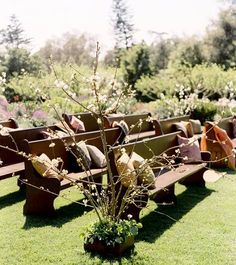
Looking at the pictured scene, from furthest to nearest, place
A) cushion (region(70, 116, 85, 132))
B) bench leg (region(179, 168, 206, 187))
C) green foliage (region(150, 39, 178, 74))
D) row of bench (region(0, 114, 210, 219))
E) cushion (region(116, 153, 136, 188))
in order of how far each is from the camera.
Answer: green foliage (region(150, 39, 178, 74))
cushion (region(70, 116, 85, 132))
bench leg (region(179, 168, 206, 187))
row of bench (region(0, 114, 210, 219))
cushion (region(116, 153, 136, 188))

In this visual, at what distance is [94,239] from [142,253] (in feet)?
1.72

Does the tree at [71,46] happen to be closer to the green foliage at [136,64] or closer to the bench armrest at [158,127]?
the green foliage at [136,64]

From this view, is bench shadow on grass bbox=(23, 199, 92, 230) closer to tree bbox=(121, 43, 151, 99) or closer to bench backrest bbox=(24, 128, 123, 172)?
bench backrest bbox=(24, 128, 123, 172)

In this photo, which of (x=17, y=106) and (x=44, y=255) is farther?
(x=17, y=106)

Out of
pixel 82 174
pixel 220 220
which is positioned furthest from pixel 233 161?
pixel 82 174

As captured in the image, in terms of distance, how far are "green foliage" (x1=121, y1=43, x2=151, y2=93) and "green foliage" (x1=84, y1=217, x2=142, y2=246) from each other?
2847cm

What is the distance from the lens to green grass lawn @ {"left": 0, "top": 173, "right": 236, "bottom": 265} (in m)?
4.30

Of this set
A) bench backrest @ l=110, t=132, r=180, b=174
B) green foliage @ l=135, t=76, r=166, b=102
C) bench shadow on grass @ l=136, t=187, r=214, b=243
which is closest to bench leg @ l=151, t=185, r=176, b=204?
bench shadow on grass @ l=136, t=187, r=214, b=243

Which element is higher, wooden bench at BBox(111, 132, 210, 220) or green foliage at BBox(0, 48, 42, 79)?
green foliage at BBox(0, 48, 42, 79)

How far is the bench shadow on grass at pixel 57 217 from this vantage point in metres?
5.27

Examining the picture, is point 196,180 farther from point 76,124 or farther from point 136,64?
point 136,64

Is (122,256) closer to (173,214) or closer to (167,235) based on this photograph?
Result: (167,235)

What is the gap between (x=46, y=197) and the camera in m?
5.54

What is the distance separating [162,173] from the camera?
6328 mm
